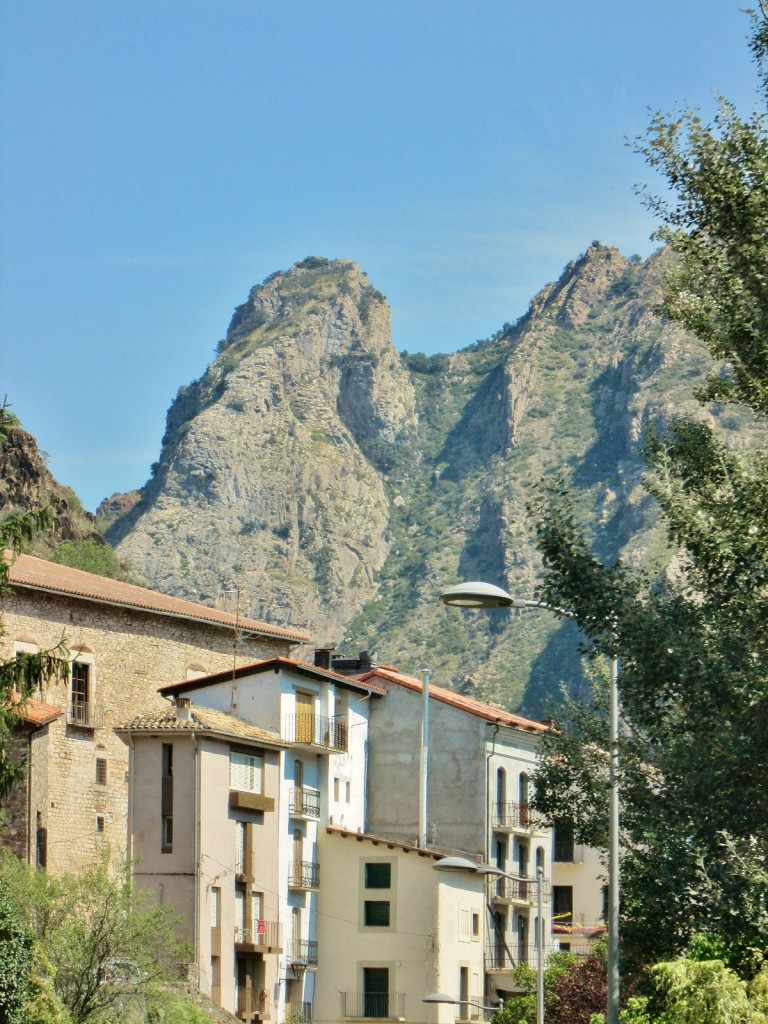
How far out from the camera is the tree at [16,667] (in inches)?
1153

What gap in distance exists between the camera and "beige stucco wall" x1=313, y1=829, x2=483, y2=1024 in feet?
210

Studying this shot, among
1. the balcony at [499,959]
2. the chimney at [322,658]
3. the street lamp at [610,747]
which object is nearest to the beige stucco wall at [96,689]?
the chimney at [322,658]

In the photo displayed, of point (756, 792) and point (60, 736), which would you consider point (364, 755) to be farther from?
point (756, 792)

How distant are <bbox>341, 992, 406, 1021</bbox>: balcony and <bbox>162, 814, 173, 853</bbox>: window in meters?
9.20

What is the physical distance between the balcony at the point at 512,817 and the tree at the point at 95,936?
91.5 feet

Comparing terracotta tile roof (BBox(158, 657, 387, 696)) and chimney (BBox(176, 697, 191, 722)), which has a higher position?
terracotta tile roof (BBox(158, 657, 387, 696))

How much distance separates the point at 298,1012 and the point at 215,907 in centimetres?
573

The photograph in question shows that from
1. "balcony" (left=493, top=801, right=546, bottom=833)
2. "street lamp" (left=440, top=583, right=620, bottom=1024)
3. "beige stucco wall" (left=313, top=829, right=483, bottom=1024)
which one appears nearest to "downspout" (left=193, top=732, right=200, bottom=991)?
"beige stucco wall" (left=313, top=829, right=483, bottom=1024)

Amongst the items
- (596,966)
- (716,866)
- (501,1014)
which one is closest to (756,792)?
(716,866)

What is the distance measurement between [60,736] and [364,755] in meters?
14.0

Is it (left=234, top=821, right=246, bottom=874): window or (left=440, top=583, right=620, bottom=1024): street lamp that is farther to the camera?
(left=234, top=821, right=246, bottom=874): window

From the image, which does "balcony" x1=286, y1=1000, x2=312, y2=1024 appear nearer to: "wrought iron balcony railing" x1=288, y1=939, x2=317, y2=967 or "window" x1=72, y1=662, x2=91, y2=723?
"wrought iron balcony railing" x1=288, y1=939, x2=317, y2=967

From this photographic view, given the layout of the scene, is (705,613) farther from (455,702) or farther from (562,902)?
(562,902)

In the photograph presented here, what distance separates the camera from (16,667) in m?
29.3
